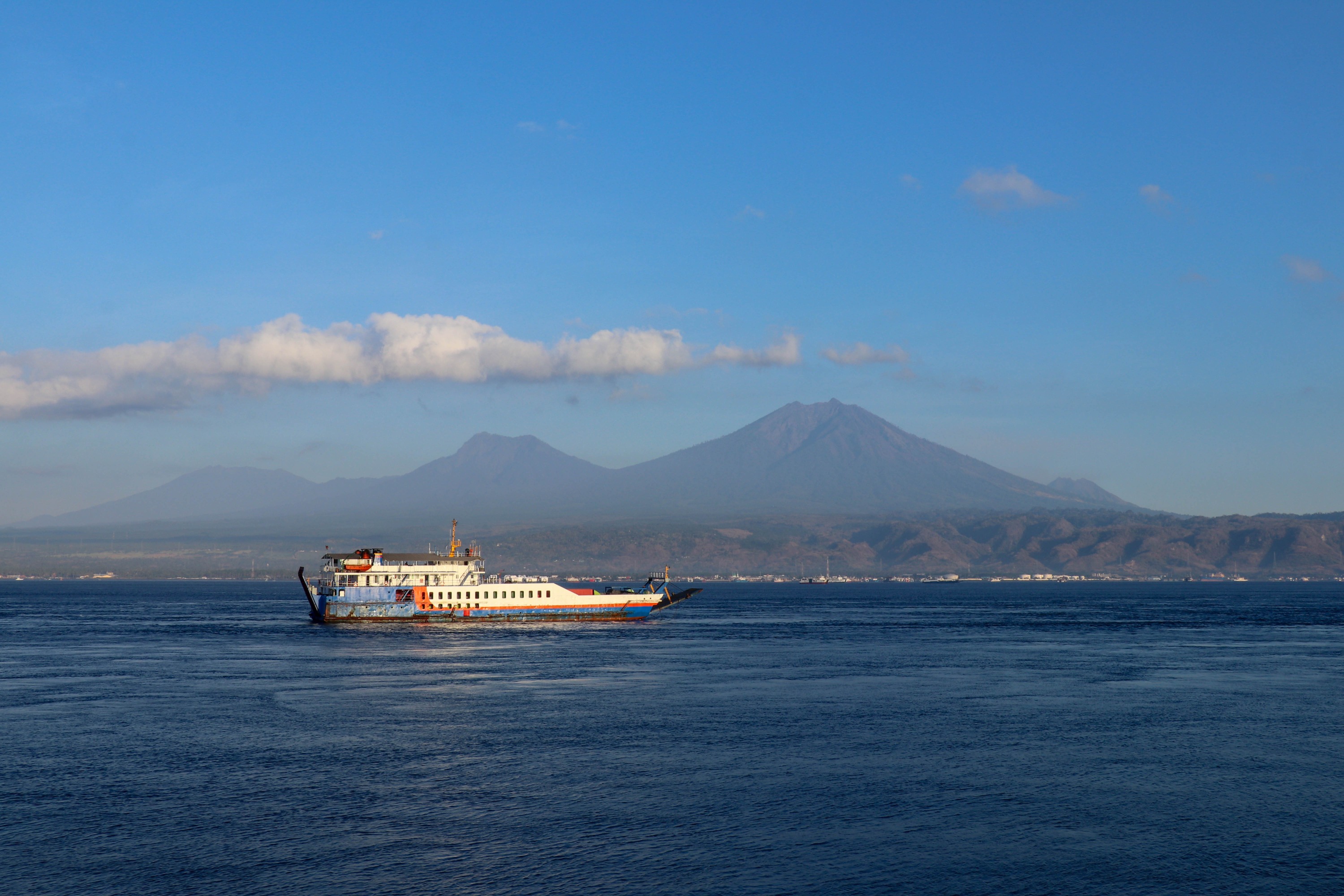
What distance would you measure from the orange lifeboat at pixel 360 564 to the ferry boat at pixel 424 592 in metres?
0.08

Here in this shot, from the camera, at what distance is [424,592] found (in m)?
134

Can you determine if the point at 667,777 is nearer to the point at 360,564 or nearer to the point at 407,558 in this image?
the point at 407,558

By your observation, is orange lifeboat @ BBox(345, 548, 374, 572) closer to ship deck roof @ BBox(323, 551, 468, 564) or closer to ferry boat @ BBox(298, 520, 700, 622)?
ferry boat @ BBox(298, 520, 700, 622)

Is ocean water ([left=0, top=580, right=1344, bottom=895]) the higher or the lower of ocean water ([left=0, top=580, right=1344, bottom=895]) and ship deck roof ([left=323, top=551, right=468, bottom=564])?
the lower

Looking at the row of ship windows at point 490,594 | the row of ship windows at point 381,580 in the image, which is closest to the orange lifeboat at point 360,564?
the row of ship windows at point 381,580

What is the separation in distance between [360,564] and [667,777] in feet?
312

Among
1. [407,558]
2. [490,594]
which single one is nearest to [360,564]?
[407,558]

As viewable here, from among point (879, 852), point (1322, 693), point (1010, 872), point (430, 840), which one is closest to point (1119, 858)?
point (1010, 872)

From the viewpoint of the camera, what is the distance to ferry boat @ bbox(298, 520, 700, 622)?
435 feet

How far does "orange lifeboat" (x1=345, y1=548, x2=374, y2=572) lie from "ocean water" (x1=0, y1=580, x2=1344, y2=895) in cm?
4070

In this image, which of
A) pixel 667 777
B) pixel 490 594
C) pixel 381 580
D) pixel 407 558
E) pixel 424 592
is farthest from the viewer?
pixel 490 594

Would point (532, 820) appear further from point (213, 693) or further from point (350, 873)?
point (213, 693)

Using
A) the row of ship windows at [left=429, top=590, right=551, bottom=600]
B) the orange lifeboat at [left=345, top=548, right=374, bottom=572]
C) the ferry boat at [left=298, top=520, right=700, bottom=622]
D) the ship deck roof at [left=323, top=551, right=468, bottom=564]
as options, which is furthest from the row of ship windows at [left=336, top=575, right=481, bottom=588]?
the ship deck roof at [left=323, top=551, right=468, bottom=564]

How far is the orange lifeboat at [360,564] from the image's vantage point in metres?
133
